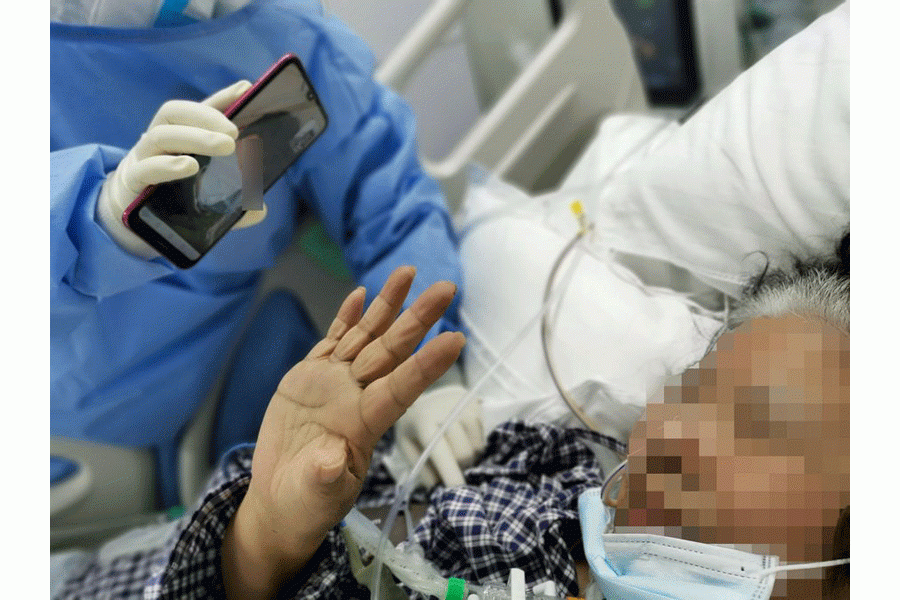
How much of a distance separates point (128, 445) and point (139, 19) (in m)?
0.61

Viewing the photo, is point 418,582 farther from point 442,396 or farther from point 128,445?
point 128,445

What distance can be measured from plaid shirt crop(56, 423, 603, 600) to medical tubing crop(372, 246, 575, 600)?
0.03m

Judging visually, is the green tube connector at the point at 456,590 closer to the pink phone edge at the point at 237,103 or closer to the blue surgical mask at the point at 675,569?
the blue surgical mask at the point at 675,569

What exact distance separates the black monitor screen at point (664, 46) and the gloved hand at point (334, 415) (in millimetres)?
1015

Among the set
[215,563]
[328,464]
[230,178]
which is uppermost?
[230,178]

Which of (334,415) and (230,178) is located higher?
(230,178)

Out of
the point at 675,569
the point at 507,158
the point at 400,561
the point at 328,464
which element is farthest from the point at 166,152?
the point at 507,158

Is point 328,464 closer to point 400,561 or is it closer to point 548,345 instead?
point 400,561

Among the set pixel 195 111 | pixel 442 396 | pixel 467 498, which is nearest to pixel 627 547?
pixel 467 498

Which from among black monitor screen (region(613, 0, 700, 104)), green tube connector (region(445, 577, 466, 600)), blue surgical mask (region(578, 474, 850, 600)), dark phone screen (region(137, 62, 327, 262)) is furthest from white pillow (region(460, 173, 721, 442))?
black monitor screen (region(613, 0, 700, 104))

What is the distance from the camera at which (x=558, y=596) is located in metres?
0.73

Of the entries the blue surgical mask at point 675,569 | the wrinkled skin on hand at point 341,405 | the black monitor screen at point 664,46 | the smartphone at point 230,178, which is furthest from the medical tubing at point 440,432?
the black monitor screen at point 664,46

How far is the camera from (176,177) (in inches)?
28.0

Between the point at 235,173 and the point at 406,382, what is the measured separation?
13.0 inches
